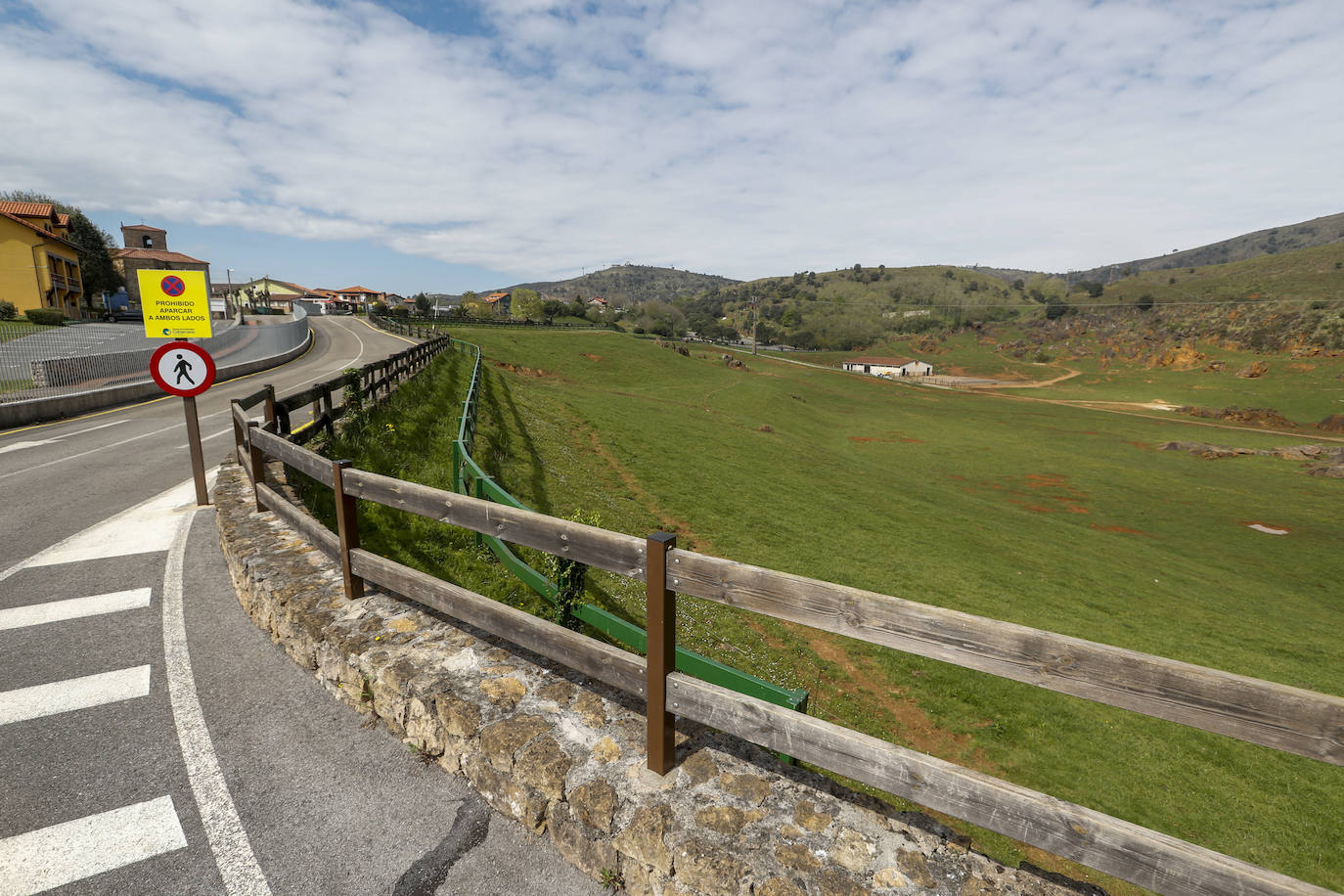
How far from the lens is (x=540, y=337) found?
204ft

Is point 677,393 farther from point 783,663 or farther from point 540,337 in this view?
point 783,663

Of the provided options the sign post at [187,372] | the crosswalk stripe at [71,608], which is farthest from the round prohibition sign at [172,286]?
the crosswalk stripe at [71,608]

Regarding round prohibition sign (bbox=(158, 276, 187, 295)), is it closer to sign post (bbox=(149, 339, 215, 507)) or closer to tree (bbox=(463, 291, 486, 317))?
sign post (bbox=(149, 339, 215, 507))

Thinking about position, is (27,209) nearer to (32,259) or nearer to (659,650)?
(32,259)

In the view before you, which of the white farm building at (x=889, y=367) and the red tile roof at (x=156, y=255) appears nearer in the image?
the red tile roof at (x=156, y=255)

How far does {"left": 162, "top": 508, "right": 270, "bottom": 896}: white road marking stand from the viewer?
3016mm

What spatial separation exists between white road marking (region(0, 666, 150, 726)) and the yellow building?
65.0 meters

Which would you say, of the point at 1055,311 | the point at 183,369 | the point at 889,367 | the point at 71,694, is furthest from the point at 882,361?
the point at 71,694

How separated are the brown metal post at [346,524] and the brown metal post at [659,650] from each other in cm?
336

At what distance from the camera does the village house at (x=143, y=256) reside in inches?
3406

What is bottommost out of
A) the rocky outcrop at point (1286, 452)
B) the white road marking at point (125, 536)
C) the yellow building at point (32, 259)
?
the rocky outcrop at point (1286, 452)

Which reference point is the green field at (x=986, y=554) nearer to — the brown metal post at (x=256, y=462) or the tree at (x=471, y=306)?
the brown metal post at (x=256, y=462)

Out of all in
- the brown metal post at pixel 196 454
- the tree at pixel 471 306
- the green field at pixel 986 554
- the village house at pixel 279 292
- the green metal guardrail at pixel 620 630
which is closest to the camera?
the green metal guardrail at pixel 620 630

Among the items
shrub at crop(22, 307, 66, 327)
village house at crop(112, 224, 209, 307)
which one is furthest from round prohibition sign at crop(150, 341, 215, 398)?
village house at crop(112, 224, 209, 307)
